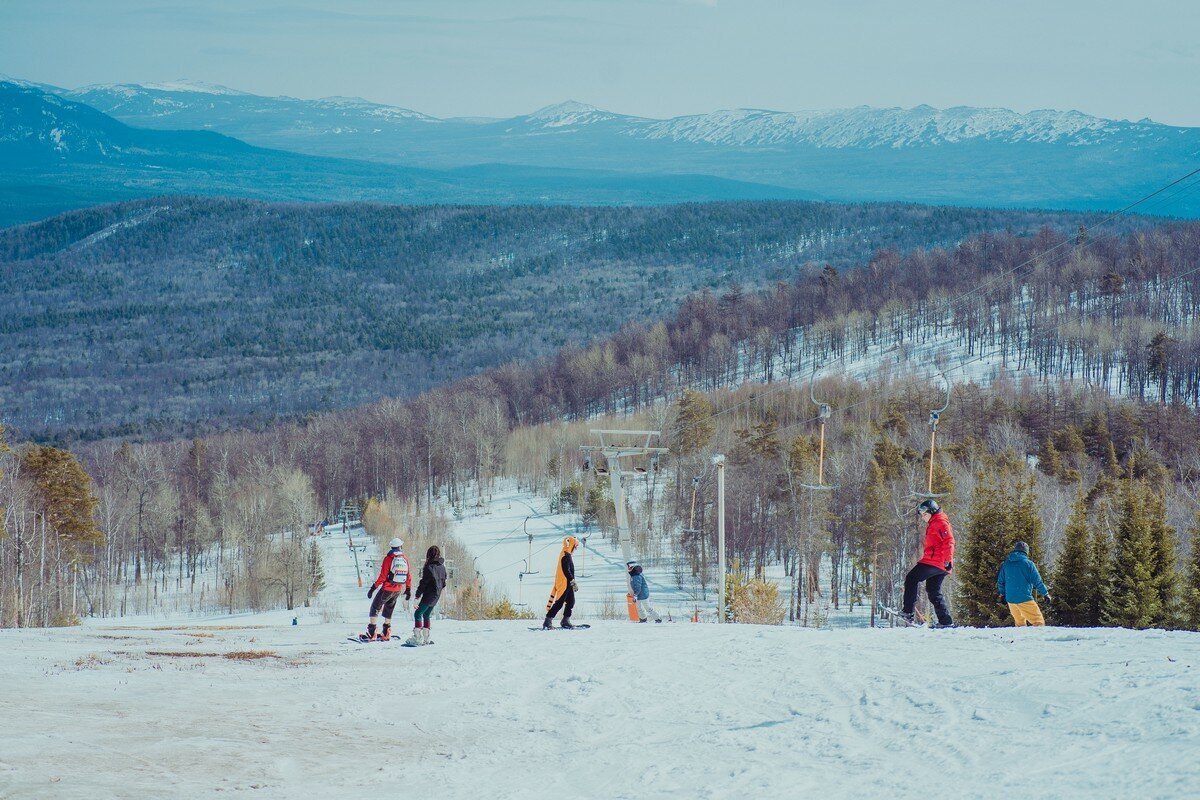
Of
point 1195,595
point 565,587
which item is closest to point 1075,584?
point 1195,595

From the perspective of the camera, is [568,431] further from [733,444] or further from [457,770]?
[457,770]

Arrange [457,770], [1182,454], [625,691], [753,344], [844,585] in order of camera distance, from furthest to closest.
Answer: [753,344] → [1182,454] → [844,585] → [625,691] → [457,770]

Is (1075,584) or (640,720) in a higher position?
(640,720)

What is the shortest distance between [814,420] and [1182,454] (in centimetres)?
3106

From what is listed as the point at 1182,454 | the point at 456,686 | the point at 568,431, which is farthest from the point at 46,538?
the point at 1182,454

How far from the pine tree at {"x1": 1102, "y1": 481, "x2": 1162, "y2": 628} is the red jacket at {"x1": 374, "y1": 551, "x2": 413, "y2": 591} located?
21596mm

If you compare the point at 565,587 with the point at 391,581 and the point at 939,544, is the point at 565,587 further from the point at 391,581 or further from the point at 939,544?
the point at 939,544

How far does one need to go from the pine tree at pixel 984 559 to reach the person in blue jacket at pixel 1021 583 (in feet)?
50.2

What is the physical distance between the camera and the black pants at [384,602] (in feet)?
63.8

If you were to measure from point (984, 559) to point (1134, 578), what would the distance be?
158 inches

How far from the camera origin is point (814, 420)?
106 metres

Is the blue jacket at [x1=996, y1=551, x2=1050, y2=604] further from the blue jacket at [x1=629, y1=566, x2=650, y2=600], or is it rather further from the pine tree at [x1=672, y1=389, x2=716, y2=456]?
the pine tree at [x1=672, y1=389, x2=716, y2=456]

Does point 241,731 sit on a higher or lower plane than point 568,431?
higher

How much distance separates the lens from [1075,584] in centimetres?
3300
